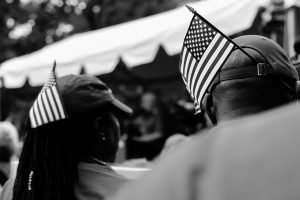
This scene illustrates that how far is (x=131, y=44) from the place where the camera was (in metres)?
6.37

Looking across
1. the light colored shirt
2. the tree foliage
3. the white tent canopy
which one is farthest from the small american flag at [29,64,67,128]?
the tree foliage

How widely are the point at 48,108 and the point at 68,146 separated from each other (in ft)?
0.57

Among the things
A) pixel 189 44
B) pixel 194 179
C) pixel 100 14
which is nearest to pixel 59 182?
pixel 189 44

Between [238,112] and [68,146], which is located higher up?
[238,112]

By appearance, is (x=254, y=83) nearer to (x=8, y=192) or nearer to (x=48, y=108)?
(x=48, y=108)

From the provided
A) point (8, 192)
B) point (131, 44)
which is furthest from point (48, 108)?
point (131, 44)

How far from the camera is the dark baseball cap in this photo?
7.06ft

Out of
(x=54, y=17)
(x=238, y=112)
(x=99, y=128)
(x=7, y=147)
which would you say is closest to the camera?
(x=238, y=112)

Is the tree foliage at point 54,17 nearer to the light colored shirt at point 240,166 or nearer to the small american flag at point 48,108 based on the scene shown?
the small american flag at point 48,108

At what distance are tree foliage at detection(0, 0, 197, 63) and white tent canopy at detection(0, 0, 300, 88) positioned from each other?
12688 millimetres

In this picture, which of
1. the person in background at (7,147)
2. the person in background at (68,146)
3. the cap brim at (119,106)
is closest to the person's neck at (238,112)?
the person in background at (68,146)

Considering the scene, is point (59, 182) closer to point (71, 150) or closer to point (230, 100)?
point (71, 150)

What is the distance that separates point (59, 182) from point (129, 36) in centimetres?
503

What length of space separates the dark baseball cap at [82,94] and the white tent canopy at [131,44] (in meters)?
2.89
